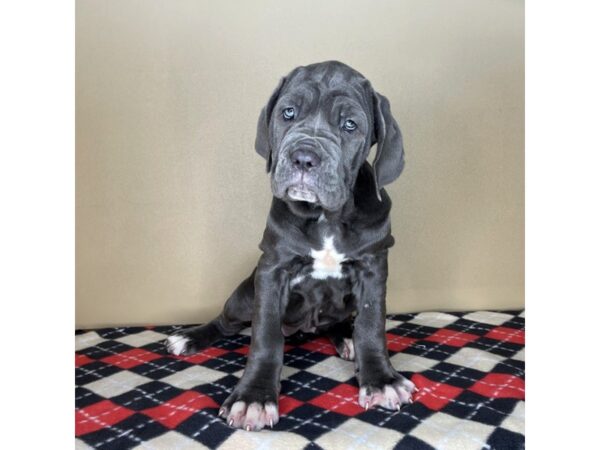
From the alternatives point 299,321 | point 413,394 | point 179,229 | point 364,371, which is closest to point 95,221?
point 179,229

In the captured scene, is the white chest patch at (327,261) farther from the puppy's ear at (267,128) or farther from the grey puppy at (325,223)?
the puppy's ear at (267,128)

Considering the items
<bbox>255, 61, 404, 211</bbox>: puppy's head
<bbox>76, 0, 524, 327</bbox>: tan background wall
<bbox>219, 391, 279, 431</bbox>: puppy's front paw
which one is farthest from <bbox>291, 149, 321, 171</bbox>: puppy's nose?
<bbox>76, 0, 524, 327</bbox>: tan background wall

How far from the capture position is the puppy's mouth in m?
1.72

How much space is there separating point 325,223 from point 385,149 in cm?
35

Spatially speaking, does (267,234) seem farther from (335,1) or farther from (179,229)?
(335,1)

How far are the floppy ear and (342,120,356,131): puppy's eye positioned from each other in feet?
0.42

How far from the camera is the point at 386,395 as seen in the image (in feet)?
5.90

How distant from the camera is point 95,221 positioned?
2.84 metres

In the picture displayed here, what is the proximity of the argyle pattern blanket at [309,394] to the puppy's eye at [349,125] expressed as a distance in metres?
0.97

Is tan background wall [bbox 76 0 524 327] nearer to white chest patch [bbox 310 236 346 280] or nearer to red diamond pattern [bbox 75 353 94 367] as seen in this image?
red diamond pattern [bbox 75 353 94 367]

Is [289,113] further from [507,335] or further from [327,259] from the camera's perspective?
[507,335]

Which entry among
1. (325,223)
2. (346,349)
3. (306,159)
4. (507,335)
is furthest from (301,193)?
(507,335)

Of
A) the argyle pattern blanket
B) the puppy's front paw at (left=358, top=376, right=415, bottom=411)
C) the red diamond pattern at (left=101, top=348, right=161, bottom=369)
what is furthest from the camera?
the red diamond pattern at (left=101, top=348, right=161, bottom=369)

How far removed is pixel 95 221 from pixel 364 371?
1.73 meters
